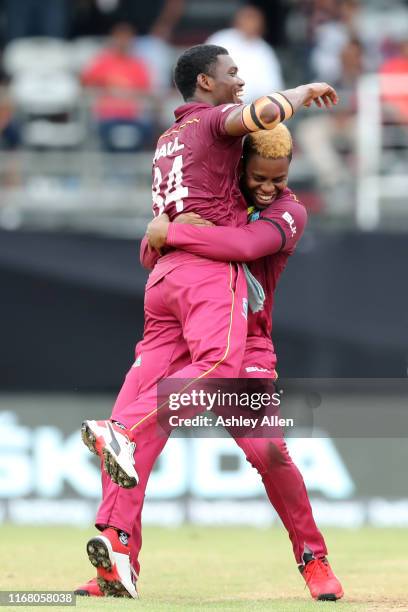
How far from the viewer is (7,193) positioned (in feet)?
37.7

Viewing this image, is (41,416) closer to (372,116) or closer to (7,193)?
(7,193)

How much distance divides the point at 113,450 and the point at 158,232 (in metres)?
1.08

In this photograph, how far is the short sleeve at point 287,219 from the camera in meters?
6.17

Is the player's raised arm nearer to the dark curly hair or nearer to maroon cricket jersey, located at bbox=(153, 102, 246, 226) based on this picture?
maroon cricket jersey, located at bbox=(153, 102, 246, 226)

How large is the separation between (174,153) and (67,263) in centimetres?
490

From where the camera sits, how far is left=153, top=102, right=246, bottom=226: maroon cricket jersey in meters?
6.02

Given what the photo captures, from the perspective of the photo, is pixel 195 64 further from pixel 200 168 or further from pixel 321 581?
pixel 321 581

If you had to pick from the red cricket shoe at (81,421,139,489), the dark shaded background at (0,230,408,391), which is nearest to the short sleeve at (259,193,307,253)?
the red cricket shoe at (81,421,139,489)

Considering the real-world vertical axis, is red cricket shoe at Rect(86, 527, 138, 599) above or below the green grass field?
above

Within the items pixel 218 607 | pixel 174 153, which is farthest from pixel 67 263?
pixel 218 607

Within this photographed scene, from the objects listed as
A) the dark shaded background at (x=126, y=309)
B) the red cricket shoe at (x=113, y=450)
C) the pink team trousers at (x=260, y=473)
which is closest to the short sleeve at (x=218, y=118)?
the pink team trousers at (x=260, y=473)

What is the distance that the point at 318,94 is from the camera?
19.6 feet

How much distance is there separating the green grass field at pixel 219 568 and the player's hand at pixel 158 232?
62.4 inches

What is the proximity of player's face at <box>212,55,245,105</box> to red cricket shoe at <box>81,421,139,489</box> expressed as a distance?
5.37 ft
